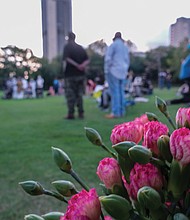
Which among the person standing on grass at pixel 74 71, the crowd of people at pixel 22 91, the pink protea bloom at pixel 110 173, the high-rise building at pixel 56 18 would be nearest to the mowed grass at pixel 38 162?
the person standing on grass at pixel 74 71

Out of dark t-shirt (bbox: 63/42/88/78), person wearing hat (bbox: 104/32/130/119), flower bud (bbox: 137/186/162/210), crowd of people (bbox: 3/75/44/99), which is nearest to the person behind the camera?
flower bud (bbox: 137/186/162/210)

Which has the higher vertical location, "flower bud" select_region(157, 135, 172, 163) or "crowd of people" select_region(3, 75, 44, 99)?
"flower bud" select_region(157, 135, 172, 163)

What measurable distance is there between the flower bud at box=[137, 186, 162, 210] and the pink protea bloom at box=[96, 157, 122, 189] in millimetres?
78

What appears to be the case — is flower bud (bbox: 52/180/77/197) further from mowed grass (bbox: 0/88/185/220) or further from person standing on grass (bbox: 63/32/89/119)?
person standing on grass (bbox: 63/32/89/119)

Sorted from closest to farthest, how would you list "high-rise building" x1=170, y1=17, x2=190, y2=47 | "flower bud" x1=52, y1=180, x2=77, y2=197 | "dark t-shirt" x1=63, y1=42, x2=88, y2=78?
"flower bud" x1=52, y1=180, x2=77, y2=197, "high-rise building" x1=170, y1=17, x2=190, y2=47, "dark t-shirt" x1=63, y1=42, x2=88, y2=78

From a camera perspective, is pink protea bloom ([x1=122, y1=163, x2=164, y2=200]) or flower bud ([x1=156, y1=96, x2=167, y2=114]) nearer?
pink protea bloom ([x1=122, y1=163, x2=164, y2=200])

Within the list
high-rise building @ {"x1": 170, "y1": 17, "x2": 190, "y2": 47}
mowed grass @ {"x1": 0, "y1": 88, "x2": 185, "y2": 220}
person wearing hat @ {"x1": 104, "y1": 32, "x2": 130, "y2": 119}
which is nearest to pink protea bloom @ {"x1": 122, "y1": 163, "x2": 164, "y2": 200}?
high-rise building @ {"x1": 170, "y1": 17, "x2": 190, "y2": 47}

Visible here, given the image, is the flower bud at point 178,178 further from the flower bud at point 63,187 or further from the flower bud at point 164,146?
the flower bud at point 63,187

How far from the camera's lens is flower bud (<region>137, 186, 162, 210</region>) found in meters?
0.38

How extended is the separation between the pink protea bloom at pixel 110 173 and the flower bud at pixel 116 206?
0.06 m

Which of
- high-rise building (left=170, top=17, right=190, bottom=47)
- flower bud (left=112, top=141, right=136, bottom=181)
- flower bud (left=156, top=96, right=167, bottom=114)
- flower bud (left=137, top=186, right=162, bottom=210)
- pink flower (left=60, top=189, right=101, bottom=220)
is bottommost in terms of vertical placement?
pink flower (left=60, top=189, right=101, bottom=220)

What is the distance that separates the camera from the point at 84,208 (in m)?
0.42

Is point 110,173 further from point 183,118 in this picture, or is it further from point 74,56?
point 74,56

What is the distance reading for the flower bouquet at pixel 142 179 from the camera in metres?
0.40
